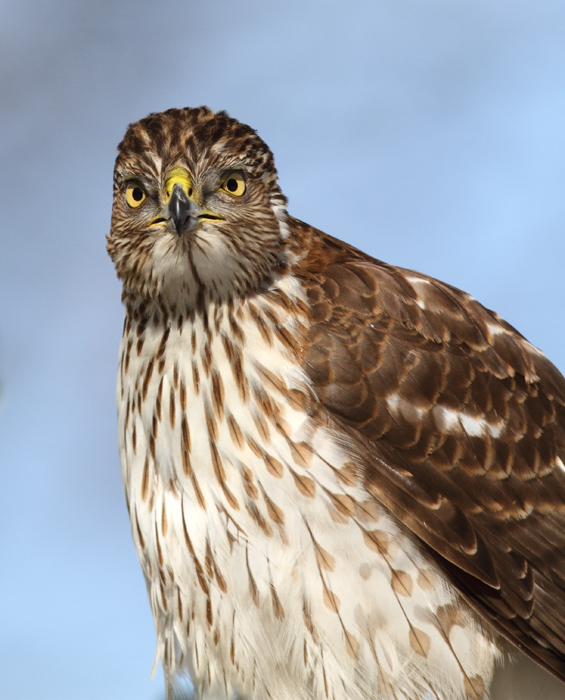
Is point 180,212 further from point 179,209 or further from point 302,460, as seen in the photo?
point 302,460

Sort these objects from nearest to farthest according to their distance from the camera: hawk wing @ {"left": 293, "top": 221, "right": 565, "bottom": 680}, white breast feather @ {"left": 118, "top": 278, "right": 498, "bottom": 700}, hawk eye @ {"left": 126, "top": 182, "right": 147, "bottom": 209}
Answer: white breast feather @ {"left": 118, "top": 278, "right": 498, "bottom": 700}
hawk wing @ {"left": 293, "top": 221, "right": 565, "bottom": 680}
hawk eye @ {"left": 126, "top": 182, "right": 147, "bottom": 209}

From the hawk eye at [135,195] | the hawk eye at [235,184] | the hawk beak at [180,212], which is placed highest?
the hawk eye at [135,195]

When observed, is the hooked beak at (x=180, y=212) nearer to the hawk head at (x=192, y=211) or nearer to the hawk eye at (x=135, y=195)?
the hawk head at (x=192, y=211)

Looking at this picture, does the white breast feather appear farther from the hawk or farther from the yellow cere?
the yellow cere

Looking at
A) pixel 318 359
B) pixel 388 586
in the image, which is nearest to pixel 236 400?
pixel 318 359

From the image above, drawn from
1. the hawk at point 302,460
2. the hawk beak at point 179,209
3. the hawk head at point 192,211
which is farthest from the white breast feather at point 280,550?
the hawk beak at point 179,209

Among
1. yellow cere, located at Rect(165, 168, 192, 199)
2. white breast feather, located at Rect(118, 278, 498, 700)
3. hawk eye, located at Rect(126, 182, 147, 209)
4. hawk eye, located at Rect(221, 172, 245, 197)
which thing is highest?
hawk eye, located at Rect(126, 182, 147, 209)

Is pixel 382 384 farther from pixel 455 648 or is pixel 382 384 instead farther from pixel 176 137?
pixel 176 137

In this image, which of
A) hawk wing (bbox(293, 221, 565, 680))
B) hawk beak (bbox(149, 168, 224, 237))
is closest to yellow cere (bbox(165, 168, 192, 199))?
hawk beak (bbox(149, 168, 224, 237))
